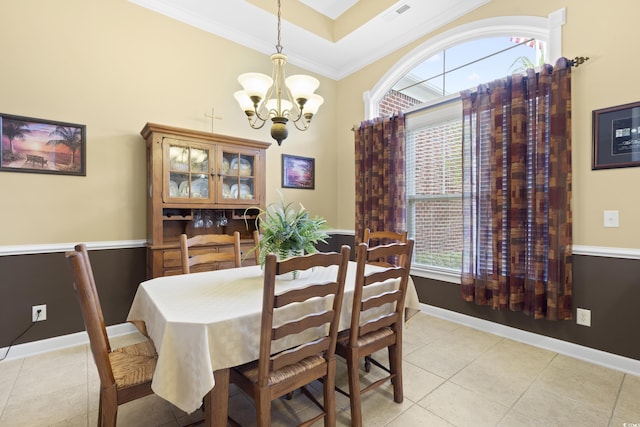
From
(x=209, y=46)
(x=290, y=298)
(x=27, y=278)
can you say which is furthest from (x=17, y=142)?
(x=290, y=298)

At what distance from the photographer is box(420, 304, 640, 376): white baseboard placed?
2232 millimetres

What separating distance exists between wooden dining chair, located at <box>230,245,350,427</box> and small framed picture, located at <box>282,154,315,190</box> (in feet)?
8.85

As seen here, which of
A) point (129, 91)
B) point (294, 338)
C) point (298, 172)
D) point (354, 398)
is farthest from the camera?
point (298, 172)

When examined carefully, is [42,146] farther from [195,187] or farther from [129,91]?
[195,187]

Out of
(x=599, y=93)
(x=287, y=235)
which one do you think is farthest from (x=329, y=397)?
(x=599, y=93)

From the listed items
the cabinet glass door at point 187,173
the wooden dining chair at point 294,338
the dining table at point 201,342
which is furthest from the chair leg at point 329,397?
the cabinet glass door at point 187,173

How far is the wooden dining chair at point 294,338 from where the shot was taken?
4.01ft

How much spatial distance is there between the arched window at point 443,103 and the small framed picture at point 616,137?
2.32ft

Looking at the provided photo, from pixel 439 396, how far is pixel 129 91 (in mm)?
3692

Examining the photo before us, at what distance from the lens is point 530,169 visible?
2.55 m

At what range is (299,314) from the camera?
148 cm

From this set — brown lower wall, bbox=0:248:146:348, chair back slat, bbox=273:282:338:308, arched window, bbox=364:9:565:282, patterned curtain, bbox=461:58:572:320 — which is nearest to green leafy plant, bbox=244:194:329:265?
chair back slat, bbox=273:282:338:308

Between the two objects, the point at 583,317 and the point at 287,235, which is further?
the point at 583,317

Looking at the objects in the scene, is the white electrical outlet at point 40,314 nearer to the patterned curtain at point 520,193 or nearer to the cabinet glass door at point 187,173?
the cabinet glass door at point 187,173
